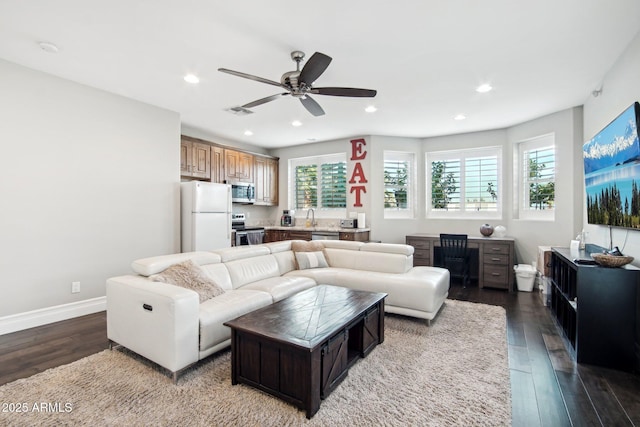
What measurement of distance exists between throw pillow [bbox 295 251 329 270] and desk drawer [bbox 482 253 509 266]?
2.72 metres

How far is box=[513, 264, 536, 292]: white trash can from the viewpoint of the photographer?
15.6ft

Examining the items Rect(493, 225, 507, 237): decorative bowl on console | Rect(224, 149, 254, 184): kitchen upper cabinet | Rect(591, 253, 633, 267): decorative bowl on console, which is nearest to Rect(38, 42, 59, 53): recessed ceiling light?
Rect(224, 149, 254, 184): kitchen upper cabinet

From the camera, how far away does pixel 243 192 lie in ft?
20.6

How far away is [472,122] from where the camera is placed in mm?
5188

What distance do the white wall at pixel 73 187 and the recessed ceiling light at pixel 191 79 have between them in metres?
1.22

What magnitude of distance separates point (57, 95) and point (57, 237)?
5.36 feet

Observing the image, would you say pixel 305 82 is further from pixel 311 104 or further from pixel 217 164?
pixel 217 164

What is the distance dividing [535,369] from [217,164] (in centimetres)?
542

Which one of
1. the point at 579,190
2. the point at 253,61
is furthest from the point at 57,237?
the point at 579,190

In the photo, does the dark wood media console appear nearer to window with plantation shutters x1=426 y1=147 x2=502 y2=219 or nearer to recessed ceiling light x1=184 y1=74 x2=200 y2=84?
window with plantation shutters x1=426 y1=147 x2=502 y2=219

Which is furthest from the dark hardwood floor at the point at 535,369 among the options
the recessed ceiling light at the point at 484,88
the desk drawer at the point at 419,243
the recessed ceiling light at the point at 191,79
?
the recessed ceiling light at the point at 191,79

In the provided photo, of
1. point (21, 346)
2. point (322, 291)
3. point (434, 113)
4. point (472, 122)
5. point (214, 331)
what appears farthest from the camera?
point (472, 122)

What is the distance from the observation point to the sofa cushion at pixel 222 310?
242 cm

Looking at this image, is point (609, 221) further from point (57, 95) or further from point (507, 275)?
point (57, 95)
